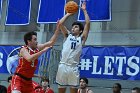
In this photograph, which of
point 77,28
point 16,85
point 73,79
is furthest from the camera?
point 77,28

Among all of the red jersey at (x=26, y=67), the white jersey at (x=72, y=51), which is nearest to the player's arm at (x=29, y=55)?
the red jersey at (x=26, y=67)

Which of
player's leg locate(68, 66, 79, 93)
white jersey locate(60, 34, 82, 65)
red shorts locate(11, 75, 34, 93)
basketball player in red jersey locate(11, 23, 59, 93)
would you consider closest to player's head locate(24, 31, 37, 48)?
basketball player in red jersey locate(11, 23, 59, 93)

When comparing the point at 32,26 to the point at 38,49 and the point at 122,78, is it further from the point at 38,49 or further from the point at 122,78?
the point at 38,49

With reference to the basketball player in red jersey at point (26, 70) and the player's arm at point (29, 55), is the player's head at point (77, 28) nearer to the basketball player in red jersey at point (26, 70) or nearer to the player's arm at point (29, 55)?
the basketball player in red jersey at point (26, 70)

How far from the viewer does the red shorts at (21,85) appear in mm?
6820

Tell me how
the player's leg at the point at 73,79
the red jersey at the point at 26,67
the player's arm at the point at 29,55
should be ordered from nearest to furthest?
the player's arm at the point at 29,55
the red jersey at the point at 26,67
the player's leg at the point at 73,79

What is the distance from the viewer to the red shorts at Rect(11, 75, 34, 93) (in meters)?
6.82

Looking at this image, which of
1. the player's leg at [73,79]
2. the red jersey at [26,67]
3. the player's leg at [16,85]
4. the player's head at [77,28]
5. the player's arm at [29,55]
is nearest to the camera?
the player's arm at [29,55]

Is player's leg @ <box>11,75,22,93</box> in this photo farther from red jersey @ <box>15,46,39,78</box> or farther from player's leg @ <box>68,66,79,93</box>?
player's leg @ <box>68,66,79,93</box>

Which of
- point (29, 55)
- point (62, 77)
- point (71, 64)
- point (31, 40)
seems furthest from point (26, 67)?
point (71, 64)

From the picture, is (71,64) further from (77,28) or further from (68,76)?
(77,28)

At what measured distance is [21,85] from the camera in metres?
6.86

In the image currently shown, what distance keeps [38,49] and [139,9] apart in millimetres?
7040

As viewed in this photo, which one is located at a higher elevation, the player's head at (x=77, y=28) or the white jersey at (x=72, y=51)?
the player's head at (x=77, y=28)
